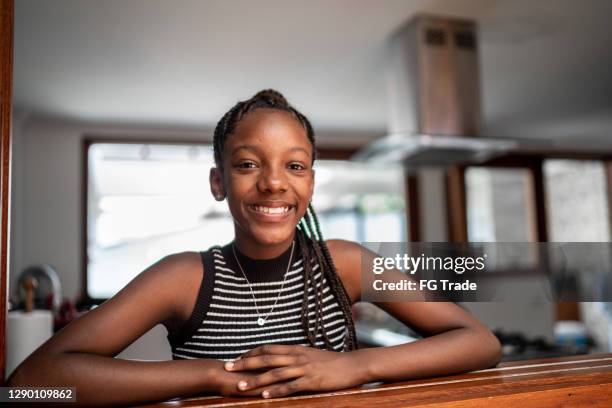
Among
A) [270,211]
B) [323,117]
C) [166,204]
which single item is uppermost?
[323,117]

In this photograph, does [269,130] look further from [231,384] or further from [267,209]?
[231,384]

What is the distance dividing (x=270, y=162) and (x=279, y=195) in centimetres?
4

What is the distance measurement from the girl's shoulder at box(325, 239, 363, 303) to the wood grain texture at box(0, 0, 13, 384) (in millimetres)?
414

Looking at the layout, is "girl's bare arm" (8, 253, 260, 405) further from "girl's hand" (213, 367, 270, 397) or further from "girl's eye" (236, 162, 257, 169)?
"girl's eye" (236, 162, 257, 169)

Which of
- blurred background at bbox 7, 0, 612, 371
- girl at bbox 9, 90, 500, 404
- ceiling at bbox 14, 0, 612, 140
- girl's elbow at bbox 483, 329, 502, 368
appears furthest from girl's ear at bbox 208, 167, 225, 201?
ceiling at bbox 14, 0, 612, 140

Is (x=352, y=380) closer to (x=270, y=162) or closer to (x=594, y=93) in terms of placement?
(x=270, y=162)

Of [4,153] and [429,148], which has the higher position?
[429,148]

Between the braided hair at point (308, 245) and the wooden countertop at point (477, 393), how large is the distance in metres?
0.12

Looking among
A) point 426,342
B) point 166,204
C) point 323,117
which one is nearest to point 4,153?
point 426,342

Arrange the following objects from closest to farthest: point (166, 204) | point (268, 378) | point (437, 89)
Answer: point (268, 378), point (437, 89), point (166, 204)

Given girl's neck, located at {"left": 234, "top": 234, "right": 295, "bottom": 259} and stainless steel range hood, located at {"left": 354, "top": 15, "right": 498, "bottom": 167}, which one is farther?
stainless steel range hood, located at {"left": 354, "top": 15, "right": 498, "bottom": 167}

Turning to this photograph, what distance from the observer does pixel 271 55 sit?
8.20 feet

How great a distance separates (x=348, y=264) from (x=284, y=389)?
0.78 feet

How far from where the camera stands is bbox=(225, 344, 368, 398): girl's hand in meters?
0.59
